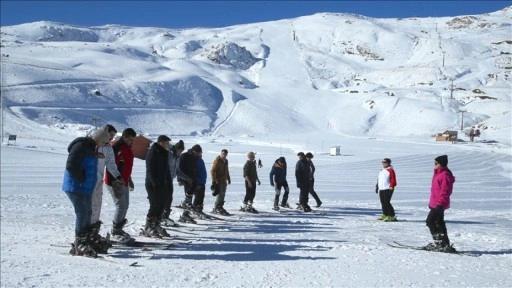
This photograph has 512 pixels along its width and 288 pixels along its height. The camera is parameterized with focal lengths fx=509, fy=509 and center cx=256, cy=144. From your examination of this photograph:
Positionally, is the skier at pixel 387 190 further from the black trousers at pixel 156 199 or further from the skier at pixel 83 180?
the skier at pixel 83 180

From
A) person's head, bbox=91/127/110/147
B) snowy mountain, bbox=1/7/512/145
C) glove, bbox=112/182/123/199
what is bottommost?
glove, bbox=112/182/123/199

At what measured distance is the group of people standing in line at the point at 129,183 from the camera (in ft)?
22.3

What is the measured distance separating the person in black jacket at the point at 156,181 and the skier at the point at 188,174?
204 centimetres

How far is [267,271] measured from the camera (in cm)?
647

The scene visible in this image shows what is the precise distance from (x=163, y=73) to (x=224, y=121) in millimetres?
31771

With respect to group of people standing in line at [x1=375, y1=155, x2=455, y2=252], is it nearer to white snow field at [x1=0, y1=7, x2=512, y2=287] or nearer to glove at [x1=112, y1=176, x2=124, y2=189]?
white snow field at [x1=0, y1=7, x2=512, y2=287]

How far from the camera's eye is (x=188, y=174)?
427 inches

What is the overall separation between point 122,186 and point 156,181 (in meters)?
0.72

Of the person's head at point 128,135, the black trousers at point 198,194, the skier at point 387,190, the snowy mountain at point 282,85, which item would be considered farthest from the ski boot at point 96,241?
the snowy mountain at point 282,85

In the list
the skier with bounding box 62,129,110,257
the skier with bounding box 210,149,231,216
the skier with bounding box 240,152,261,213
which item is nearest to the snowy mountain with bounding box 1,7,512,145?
the skier with bounding box 240,152,261,213

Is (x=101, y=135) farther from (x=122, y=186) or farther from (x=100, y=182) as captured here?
(x=122, y=186)

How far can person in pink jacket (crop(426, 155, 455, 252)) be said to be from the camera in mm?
8449

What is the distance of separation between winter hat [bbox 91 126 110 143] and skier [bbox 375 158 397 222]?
762 cm

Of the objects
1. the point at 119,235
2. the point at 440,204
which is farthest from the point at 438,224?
the point at 119,235
